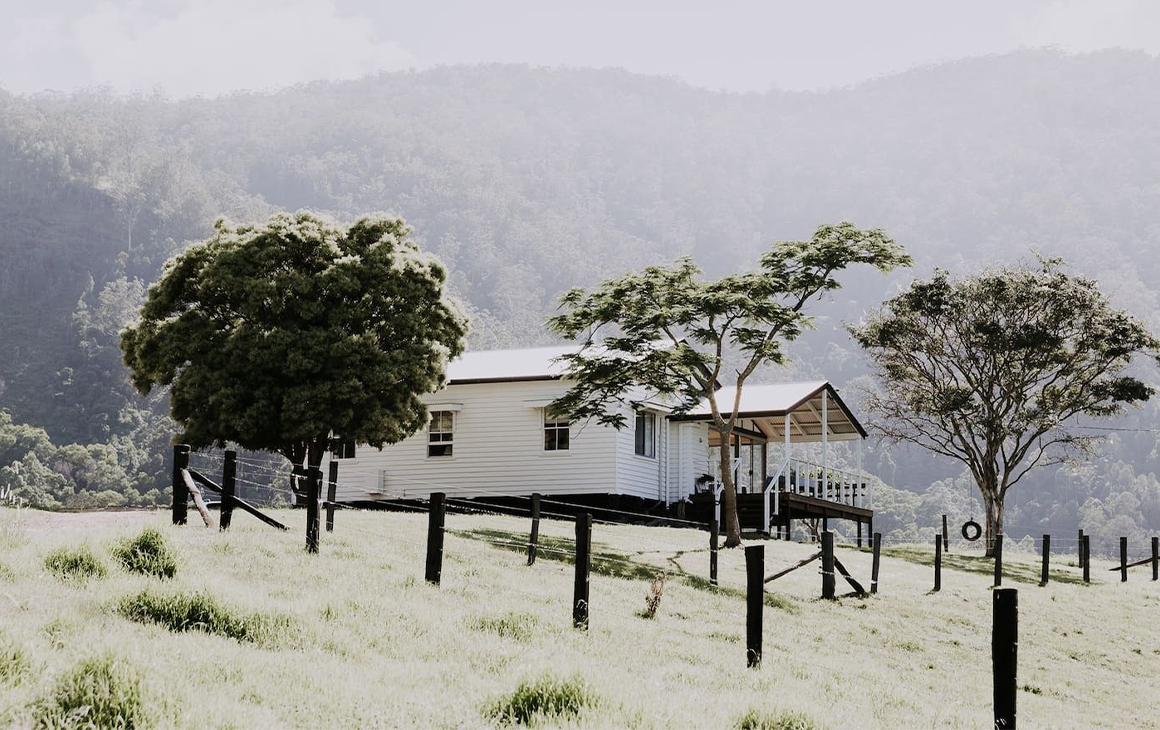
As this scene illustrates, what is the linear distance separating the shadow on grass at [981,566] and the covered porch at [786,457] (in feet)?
8.63

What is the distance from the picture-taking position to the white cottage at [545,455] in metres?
36.1

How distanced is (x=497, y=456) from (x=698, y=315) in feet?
32.6

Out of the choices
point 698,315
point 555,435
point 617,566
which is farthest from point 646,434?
point 617,566

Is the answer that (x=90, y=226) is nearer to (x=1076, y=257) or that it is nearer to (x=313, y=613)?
(x=1076, y=257)

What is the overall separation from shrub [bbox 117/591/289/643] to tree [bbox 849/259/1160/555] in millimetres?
32889

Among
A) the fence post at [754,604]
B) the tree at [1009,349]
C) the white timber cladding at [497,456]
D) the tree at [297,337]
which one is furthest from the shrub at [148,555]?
the tree at [1009,349]

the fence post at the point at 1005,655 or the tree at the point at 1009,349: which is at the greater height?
the tree at the point at 1009,349

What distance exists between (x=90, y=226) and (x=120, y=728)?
515 ft

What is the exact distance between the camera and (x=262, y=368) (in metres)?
30.3

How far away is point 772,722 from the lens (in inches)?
311

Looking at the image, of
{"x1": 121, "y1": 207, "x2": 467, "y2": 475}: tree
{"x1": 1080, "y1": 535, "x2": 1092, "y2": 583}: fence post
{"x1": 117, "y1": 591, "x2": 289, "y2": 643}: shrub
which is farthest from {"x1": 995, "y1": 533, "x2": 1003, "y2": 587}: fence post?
{"x1": 117, "y1": 591, "x2": 289, "y2": 643}: shrub

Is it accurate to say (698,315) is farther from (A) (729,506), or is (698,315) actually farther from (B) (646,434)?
(B) (646,434)

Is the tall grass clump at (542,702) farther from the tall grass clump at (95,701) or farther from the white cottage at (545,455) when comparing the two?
the white cottage at (545,455)

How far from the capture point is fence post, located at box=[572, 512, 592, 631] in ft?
39.9
